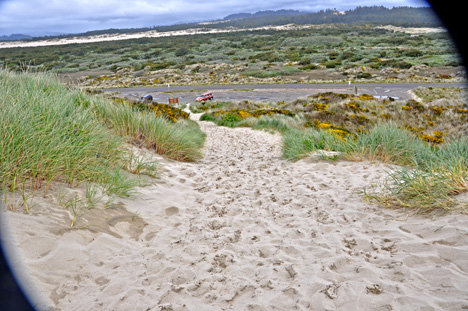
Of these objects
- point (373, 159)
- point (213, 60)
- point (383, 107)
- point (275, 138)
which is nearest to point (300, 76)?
point (213, 60)

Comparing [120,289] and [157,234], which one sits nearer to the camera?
[120,289]

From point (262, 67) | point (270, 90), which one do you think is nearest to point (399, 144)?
point (270, 90)

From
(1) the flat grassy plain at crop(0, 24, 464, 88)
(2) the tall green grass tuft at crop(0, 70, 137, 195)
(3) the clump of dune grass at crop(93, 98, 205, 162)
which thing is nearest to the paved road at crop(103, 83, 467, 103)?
(1) the flat grassy plain at crop(0, 24, 464, 88)

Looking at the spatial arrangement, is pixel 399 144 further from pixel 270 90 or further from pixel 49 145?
pixel 270 90

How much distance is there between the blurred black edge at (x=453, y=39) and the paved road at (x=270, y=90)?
105 ft

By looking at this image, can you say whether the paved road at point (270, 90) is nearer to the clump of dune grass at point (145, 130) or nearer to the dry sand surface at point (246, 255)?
the clump of dune grass at point (145, 130)

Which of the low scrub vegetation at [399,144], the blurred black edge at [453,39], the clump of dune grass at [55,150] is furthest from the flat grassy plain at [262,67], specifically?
the blurred black edge at [453,39]

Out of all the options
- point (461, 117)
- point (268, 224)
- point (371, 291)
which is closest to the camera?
point (371, 291)

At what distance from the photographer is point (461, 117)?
13.7 metres

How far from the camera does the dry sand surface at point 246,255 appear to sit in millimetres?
2520

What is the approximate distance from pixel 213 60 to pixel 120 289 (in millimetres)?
75146

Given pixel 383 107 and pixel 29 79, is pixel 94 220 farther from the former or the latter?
pixel 383 107

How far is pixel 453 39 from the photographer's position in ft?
9.60

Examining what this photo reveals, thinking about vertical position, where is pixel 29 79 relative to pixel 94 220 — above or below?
above
